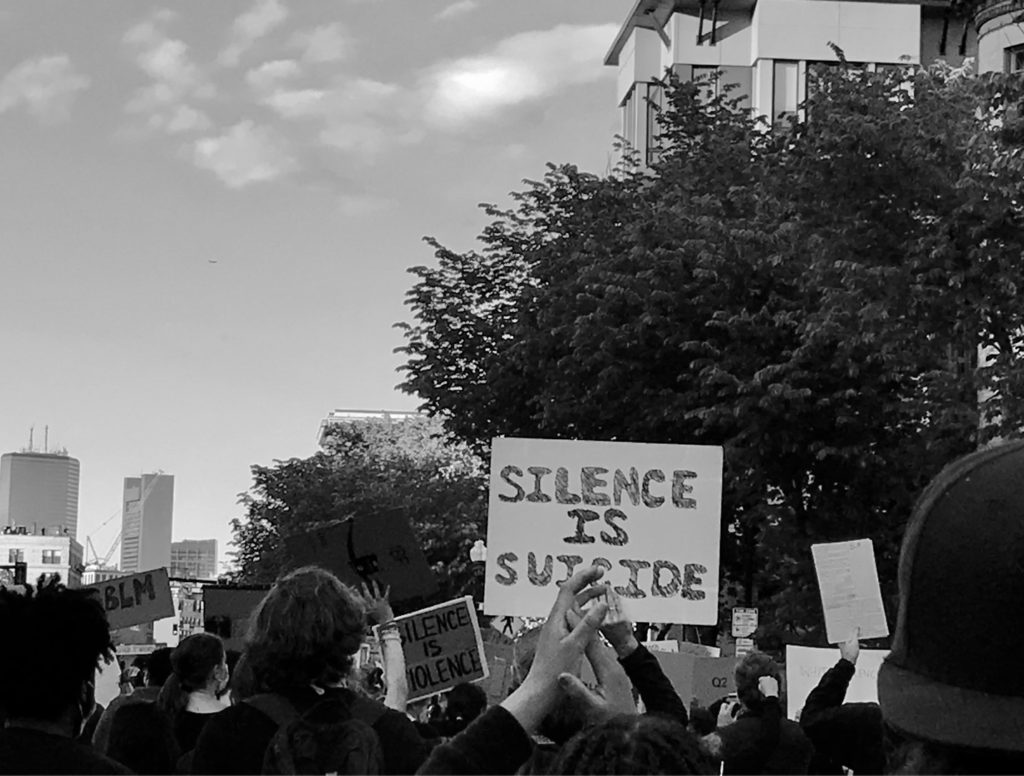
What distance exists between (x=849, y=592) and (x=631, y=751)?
8.24 m

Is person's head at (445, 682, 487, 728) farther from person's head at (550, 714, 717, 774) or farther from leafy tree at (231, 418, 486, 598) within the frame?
leafy tree at (231, 418, 486, 598)

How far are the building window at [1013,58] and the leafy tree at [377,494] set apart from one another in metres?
26.2

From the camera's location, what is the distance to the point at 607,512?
858cm

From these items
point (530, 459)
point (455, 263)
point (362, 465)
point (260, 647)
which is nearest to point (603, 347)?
point (455, 263)

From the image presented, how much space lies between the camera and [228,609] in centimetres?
1339

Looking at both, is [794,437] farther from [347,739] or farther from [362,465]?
[362,465]

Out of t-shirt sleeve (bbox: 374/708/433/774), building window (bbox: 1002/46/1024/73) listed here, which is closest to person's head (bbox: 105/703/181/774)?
t-shirt sleeve (bbox: 374/708/433/774)

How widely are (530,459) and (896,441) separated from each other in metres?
25.4

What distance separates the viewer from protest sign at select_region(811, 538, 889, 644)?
10.3 m

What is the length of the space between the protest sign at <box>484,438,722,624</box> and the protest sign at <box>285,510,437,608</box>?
594 mm

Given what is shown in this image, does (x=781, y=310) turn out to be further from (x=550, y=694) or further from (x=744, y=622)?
(x=550, y=694)

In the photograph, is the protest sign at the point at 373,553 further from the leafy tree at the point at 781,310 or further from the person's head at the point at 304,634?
the leafy tree at the point at 781,310

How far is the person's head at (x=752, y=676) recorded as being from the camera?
27.0 feet

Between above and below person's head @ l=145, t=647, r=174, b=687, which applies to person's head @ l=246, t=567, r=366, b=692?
above
